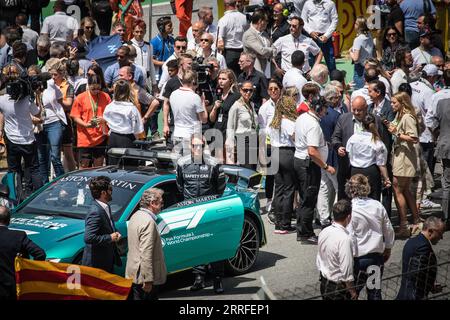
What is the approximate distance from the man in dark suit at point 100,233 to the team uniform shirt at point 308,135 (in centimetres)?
389

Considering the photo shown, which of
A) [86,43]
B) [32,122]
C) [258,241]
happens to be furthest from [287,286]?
[86,43]

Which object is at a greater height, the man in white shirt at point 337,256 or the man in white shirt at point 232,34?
the man in white shirt at point 232,34

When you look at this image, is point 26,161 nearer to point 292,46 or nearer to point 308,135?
point 308,135

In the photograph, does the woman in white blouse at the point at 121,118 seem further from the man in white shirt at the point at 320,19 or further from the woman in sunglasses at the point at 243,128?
the man in white shirt at the point at 320,19

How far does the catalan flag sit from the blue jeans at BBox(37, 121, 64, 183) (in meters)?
6.16

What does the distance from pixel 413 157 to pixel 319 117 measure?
1.60m

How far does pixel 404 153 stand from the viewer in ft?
48.5

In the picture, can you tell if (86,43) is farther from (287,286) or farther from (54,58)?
(287,286)

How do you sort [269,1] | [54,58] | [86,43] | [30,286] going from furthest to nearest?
[269,1]
[86,43]
[54,58]
[30,286]

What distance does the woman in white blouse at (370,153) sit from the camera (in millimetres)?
13766

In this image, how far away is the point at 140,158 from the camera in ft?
43.5

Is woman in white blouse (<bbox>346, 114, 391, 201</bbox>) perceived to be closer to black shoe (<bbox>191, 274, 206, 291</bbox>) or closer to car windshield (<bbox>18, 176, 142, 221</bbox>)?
black shoe (<bbox>191, 274, 206, 291</bbox>)

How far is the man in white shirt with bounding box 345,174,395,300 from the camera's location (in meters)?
11.0

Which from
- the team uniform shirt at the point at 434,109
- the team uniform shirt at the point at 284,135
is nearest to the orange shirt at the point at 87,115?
the team uniform shirt at the point at 284,135
